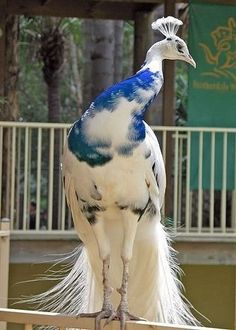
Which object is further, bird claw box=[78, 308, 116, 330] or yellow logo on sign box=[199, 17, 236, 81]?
yellow logo on sign box=[199, 17, 236, 81]

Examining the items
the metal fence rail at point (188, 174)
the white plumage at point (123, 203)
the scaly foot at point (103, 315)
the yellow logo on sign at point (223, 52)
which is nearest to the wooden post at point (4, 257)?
the metal fence rail at point (188, 174)

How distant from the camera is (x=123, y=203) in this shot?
3959 mm

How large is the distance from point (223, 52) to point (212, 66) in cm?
20

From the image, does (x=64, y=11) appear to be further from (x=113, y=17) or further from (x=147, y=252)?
(x=147, y=252)

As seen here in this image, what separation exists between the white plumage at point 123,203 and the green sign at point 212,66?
4435 mm

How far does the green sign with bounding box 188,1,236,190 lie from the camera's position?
8891 millimetres

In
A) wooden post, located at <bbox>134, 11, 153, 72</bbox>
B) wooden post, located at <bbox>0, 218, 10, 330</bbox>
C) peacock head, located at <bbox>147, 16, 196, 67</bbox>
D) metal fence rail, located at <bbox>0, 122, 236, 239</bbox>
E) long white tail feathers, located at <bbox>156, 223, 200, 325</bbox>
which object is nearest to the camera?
peacock head, located at <bbox>147, 16, 196, 67</bbox>

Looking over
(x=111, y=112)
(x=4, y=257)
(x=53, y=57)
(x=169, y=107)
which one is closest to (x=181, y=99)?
(x=53, y=57)

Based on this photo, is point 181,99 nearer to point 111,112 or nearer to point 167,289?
point 167,289

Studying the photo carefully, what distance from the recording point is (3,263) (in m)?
6.55

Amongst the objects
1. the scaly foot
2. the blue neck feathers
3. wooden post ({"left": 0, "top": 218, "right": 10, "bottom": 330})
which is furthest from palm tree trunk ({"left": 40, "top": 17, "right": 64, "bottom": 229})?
the scaly foot

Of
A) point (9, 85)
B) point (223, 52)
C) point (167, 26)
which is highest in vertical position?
point (223, 52)

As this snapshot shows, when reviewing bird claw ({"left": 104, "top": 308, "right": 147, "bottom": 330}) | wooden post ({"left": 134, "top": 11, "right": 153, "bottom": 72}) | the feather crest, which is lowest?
bird claw ({"left": 104, "top": 308, "right": 147, "bottom": 330})

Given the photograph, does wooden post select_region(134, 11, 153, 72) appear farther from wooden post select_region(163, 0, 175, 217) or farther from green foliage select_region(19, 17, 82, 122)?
green foliage select_region(19, 17, 82, 122)
